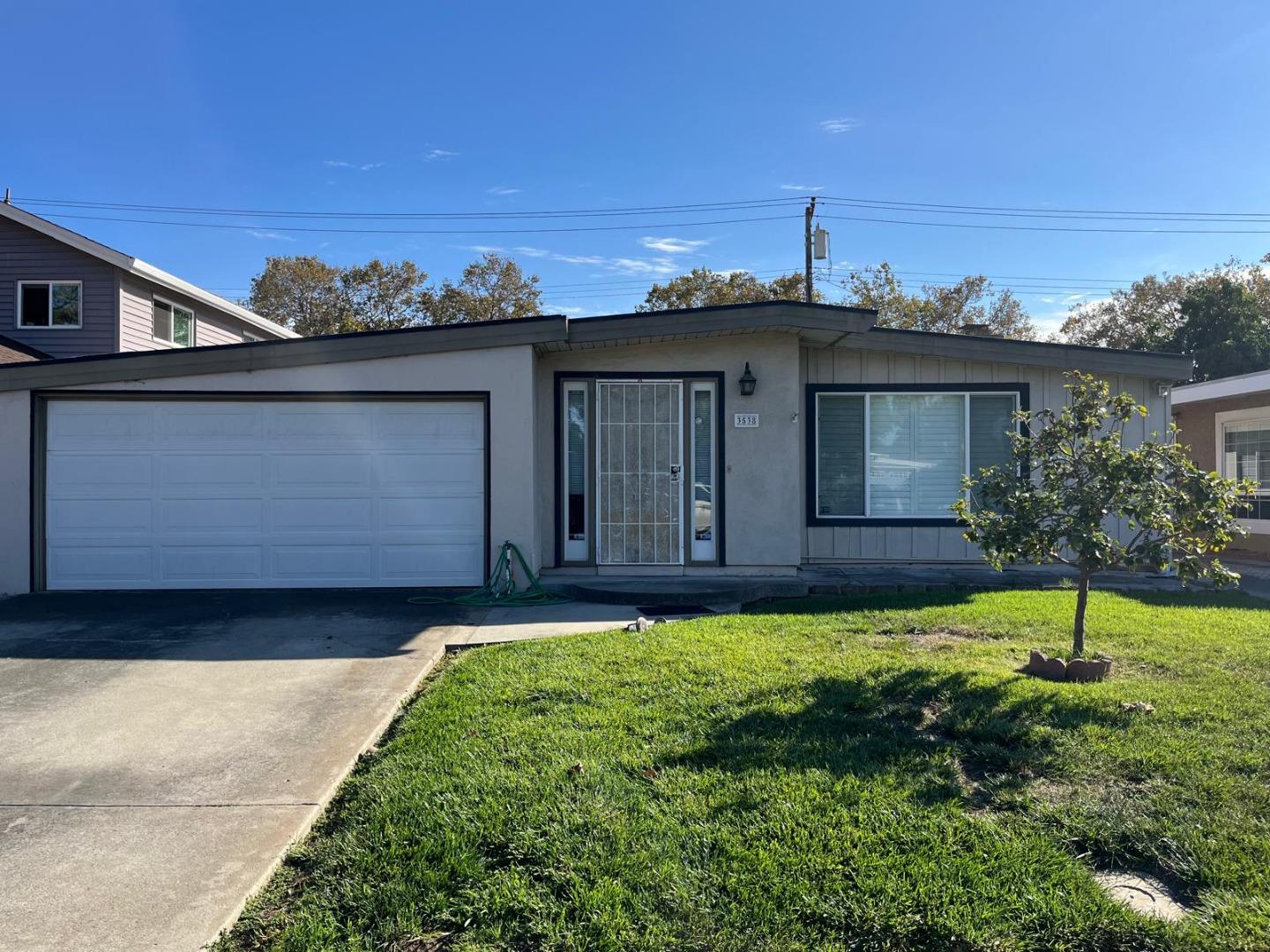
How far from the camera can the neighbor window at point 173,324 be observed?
16.9 m

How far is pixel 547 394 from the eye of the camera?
987cm

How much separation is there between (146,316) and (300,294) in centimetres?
2008

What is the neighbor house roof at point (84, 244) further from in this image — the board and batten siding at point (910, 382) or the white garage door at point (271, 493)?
the board and batten siding at point (910, 382)

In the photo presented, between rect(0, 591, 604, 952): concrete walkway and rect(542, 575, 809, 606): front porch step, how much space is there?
1.24 feet

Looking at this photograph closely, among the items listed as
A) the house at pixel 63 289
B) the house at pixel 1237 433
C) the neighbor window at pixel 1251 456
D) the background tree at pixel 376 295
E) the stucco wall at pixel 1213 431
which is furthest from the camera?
the background tree at pixel 376 295

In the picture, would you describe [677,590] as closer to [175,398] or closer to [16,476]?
[175,398]

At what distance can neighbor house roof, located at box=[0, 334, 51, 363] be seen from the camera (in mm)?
13695

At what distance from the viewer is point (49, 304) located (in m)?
15.5

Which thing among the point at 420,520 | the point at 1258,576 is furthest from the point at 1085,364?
the point at 420,520

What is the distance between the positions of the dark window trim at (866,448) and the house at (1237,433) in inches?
191

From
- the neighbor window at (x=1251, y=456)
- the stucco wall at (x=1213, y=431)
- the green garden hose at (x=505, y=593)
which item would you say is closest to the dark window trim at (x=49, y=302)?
the green garden hose at (x=505, y=593)

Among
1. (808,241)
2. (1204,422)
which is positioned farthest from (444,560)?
(808,241)

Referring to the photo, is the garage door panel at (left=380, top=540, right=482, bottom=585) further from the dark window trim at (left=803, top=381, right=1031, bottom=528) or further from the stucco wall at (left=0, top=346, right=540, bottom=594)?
the dark window trim at (left=803, top=381, right=1031, bottom=528)

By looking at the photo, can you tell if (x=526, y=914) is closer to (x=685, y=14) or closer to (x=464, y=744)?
(x=464, y=744)
